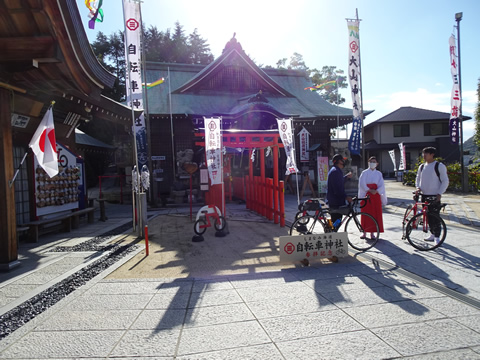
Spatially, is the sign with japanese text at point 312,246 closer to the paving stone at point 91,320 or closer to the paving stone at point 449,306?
the paving stone at point 449,306

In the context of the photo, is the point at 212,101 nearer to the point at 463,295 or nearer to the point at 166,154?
the point at 166,154

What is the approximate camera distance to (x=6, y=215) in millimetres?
5000

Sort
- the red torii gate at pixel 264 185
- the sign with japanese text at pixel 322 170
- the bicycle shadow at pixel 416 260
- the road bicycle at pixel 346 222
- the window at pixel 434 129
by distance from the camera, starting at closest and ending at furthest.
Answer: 1. the bicycle shadow at pixel 416 260
2. the road bicycle at pixel 346 222
3. the red torii gate at pixel 264 185
4. the sign with japanese text at pixel 322 170
5. the window at pixel 434 129

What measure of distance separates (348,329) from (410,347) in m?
0.55

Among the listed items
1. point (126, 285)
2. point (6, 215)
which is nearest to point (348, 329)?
point (126, 285)

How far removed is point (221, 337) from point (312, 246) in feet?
8.86

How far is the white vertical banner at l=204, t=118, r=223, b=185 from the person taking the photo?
809 cm

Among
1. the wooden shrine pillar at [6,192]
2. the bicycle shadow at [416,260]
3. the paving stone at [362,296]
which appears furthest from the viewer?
the wooden shrine pillar at [6,192]

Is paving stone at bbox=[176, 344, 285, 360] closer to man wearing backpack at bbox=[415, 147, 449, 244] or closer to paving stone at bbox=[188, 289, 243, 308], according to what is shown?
paving stone at bbox=[188, 289, 243, 308]

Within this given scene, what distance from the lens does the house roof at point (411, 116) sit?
33.7m

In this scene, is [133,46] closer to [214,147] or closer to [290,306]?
[214,147]

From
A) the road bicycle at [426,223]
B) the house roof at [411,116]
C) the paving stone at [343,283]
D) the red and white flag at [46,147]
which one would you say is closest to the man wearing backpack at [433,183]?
the road bicycle at [426,223]

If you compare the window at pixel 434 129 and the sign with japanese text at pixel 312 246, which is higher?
the window at pixel 434 129

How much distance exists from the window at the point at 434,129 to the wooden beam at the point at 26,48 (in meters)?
37.8
